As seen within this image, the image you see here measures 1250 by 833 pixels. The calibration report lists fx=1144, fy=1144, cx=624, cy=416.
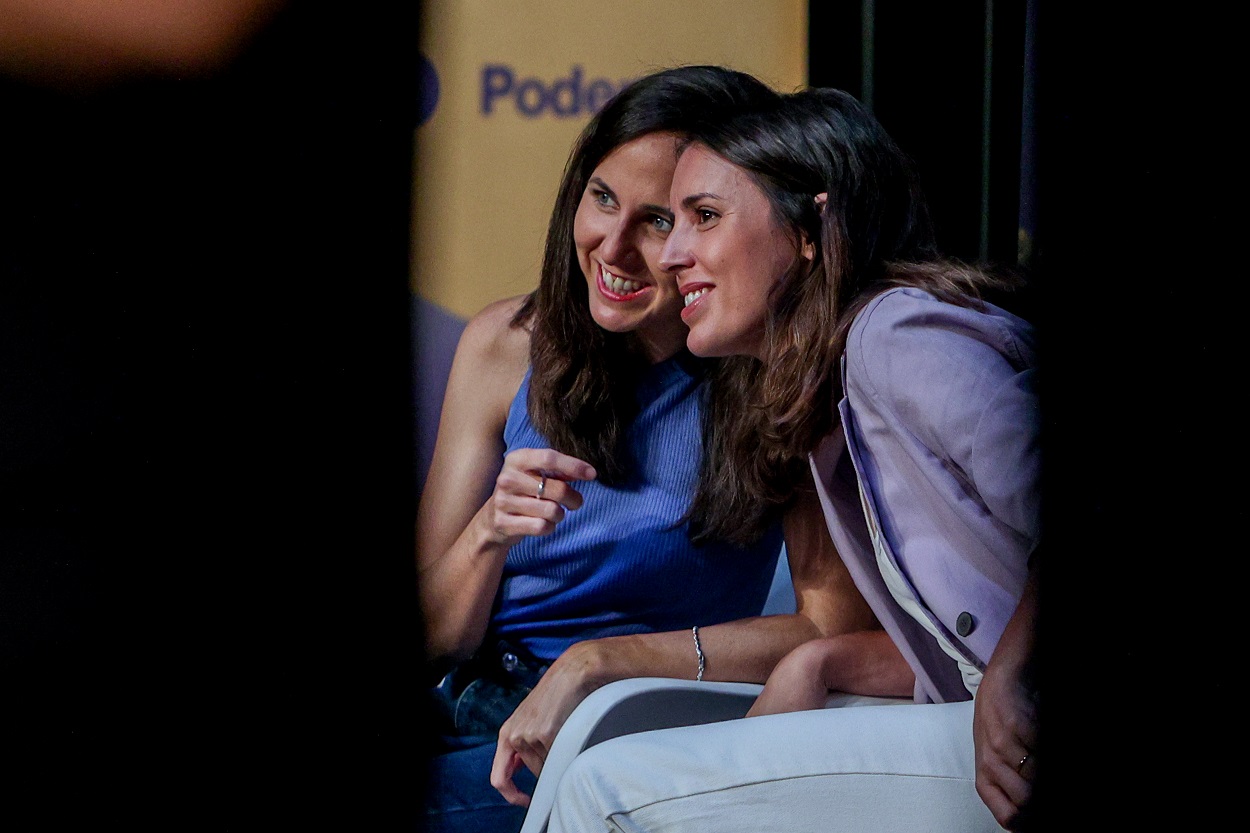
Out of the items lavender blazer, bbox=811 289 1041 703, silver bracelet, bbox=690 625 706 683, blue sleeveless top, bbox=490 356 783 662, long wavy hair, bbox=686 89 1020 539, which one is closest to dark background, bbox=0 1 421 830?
blue sleeveless top, bbox=490 356 783 662

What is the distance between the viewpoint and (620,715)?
50.1 inches

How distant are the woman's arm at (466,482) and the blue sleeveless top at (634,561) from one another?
4cm

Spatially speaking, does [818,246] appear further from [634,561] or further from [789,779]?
[789,779]

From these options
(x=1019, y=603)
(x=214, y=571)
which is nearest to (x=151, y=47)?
(x=214, y=571)

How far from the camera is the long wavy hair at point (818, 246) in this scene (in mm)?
1240

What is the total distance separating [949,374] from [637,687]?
0.51m

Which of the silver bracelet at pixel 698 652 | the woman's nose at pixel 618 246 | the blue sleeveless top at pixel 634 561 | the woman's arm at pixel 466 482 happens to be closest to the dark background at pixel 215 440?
the woman's arm at pixel 466 482

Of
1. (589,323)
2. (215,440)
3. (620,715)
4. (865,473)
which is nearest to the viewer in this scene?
(865,473)

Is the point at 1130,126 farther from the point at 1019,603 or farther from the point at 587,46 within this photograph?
the point at 587,46

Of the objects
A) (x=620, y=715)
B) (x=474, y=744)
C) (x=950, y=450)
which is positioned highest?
(x=950, y=450)

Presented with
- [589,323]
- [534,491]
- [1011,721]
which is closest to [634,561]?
[534,491]

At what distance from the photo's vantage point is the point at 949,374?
1.04 m

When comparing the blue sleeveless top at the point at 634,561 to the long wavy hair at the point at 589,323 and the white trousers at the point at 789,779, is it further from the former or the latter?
the white trousers at the point at 789,779

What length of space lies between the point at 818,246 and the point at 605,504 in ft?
1.44
